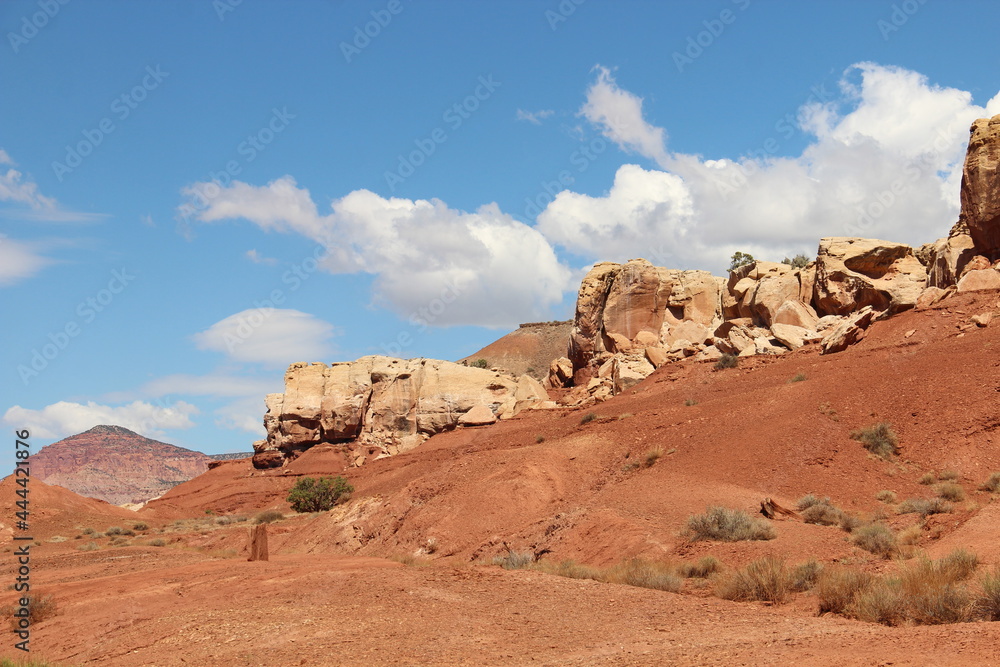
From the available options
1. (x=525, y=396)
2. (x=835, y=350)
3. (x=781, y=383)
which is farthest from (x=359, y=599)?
(x=525, y=396)

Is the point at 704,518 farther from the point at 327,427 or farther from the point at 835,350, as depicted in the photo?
the point at 327,427

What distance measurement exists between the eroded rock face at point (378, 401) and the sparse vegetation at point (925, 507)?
2857cm

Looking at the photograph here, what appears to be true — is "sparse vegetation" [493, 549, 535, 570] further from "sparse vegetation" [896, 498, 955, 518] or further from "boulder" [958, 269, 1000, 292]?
"boulder" [958, 269, 1000, 292]

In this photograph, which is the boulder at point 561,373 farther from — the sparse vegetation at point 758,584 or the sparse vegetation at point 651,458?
the sparse vegetation at point 758,584

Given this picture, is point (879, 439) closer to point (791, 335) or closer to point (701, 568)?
point (701, 568)

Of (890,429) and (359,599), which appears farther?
(890,429)

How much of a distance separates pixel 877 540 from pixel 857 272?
24.0m

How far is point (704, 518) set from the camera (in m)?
16.2

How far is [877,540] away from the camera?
1398cm

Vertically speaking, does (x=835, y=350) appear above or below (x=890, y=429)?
above

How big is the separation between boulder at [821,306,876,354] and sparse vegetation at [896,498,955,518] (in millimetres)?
12798

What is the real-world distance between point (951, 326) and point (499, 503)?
16.6 m

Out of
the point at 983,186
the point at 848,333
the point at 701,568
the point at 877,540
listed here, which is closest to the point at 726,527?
the point at 701,568

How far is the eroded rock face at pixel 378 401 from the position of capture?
47.8 metres
